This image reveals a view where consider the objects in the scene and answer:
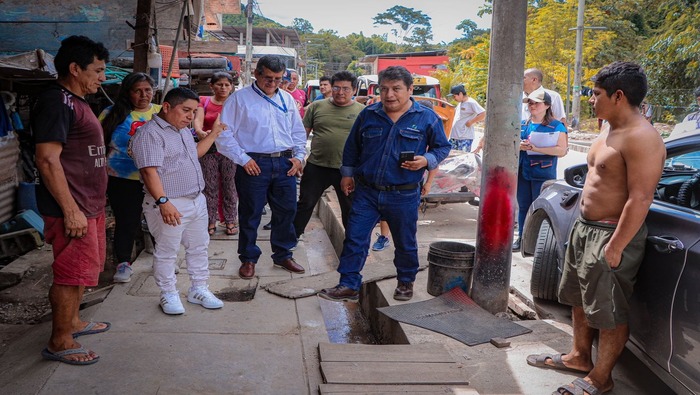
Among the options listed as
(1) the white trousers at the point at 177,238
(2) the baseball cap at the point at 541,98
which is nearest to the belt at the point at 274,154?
(1) the white trousers at the point at 177,238

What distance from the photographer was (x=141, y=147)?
413 cm

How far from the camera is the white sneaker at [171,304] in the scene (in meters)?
4.42

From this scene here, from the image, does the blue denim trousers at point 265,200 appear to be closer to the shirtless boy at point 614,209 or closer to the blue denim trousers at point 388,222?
the blue denim trousers at point 388,222

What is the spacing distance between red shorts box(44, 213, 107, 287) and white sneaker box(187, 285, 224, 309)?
3.80ft

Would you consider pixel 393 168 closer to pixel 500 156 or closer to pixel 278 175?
pixel 500 156

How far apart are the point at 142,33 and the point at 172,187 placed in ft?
8.33

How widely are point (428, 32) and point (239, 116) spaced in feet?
311

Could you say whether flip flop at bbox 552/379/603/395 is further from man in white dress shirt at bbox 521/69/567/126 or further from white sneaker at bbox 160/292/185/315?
man in white dress shirt at bbox 521/69/567/126

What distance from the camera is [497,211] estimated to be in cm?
446

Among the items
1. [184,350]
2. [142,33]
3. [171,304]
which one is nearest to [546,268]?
[184,350]

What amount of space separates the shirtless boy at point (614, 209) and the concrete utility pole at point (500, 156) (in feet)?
3.61

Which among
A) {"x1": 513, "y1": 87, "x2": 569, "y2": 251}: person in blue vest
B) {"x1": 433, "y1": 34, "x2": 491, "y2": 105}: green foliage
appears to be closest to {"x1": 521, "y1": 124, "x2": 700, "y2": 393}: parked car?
{"x1": 513, "y1": 87, "x2": 569, "y2": 251}: person in blue vest

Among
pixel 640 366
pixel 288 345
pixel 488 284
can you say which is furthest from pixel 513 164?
pixel 288 345

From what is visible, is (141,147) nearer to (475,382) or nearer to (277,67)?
(277,67)
